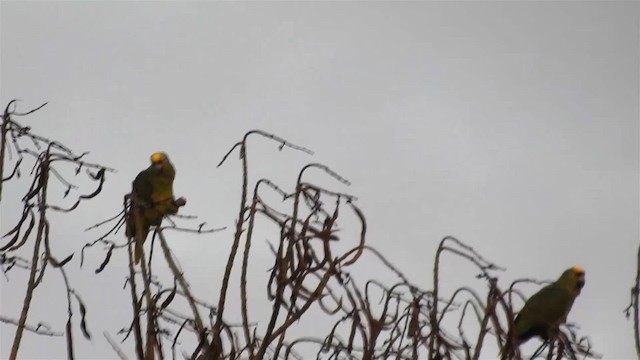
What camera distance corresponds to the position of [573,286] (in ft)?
18.8

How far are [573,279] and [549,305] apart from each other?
512 mm

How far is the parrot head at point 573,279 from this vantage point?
5.71 metres

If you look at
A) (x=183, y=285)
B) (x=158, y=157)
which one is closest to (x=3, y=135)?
(x=183, y=285)

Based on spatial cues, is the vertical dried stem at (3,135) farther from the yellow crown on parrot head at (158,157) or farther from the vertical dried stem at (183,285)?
the yellow crown on parrot head at (158,157)

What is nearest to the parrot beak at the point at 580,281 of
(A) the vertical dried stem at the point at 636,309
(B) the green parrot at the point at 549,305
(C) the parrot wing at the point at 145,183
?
(B) the green parrot at the point at 549,305

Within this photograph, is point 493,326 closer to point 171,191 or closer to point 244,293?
point 244,293

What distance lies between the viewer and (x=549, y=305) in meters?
5.37

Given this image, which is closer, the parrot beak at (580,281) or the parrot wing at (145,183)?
the parrot wing at (145,183)

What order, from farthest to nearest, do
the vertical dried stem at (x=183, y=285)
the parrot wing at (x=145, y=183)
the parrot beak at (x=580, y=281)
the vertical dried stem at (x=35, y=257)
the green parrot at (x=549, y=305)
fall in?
the parrot beak at (x=580, y=281)
the parrot wing at (x=145, y=183)
the green parrot at (x=549, y=305)
the vertical dried stem at (x=183, y=285)
the vertical dried stem at (x=35, y=257)

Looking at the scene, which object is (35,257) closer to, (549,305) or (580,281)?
(549,305)

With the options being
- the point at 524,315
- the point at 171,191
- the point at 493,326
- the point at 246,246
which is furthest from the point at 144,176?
the point at 493,326

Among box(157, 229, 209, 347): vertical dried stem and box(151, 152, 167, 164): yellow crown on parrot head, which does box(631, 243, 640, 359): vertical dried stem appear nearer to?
box(157, 229, 209, 347): vertical dried stem

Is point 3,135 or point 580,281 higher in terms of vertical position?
point 580,281

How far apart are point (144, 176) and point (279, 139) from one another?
9.34 ft
